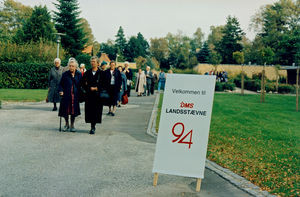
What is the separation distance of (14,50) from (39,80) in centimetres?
541

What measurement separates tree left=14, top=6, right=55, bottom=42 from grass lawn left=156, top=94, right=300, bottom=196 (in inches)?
1645

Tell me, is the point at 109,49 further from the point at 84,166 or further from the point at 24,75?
the point at 84,166

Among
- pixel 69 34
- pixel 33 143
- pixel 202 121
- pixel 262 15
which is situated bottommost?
pixel 33 143

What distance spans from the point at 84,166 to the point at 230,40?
7382cm

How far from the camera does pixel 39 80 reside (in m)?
29.7

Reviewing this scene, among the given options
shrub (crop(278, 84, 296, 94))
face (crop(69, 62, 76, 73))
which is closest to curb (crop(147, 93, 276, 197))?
face (crop(69, 62, 76, 73))

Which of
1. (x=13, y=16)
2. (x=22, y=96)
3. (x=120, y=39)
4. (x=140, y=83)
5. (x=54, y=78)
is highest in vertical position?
(x=120, y=39)

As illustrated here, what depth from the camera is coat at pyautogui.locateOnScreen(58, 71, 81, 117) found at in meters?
9.52

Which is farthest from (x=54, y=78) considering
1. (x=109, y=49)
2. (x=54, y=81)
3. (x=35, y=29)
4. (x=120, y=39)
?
(x=120, y=39)

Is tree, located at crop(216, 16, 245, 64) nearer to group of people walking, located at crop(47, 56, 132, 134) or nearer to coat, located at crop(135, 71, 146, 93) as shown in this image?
coat, located at crop(135, 71, 146, 93)

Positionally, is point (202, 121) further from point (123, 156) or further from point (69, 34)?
point (69, 34)

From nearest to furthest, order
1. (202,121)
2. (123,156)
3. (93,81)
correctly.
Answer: (202,121)
(123,156)
(93,81)

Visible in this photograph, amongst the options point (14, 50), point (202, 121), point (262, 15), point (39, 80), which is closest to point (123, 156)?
point (202, 121)

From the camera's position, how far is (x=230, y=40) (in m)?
76.4
